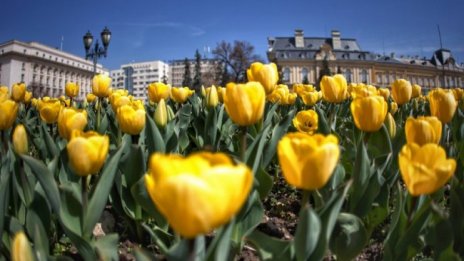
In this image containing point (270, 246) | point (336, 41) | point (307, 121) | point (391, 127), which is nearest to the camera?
point (270, 246)

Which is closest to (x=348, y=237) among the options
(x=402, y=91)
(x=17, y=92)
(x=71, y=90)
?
(x=402, y=91)

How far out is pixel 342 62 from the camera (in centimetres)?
6481

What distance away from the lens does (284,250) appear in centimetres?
77

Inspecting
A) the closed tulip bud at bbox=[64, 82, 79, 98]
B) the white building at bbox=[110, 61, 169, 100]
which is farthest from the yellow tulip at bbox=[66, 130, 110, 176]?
the white building at bbox=[110, 61, 169, 100]

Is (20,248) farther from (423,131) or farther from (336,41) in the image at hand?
(336,41)

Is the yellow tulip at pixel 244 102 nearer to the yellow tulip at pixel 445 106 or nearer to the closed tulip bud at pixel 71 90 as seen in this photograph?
the yellow tulip at pixel 445 106

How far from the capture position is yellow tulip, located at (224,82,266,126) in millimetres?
971

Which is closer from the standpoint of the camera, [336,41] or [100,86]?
[100,86]

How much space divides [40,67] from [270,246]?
259 ft

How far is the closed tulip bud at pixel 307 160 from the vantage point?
64 centimetres

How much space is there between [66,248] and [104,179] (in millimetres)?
531

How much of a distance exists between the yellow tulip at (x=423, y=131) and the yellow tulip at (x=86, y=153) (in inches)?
32.0

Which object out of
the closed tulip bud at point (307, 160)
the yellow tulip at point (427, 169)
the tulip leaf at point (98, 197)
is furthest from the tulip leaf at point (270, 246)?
the tulip leaf at point (98, 197)

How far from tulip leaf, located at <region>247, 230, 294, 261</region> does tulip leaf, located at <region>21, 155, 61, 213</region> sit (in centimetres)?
51
